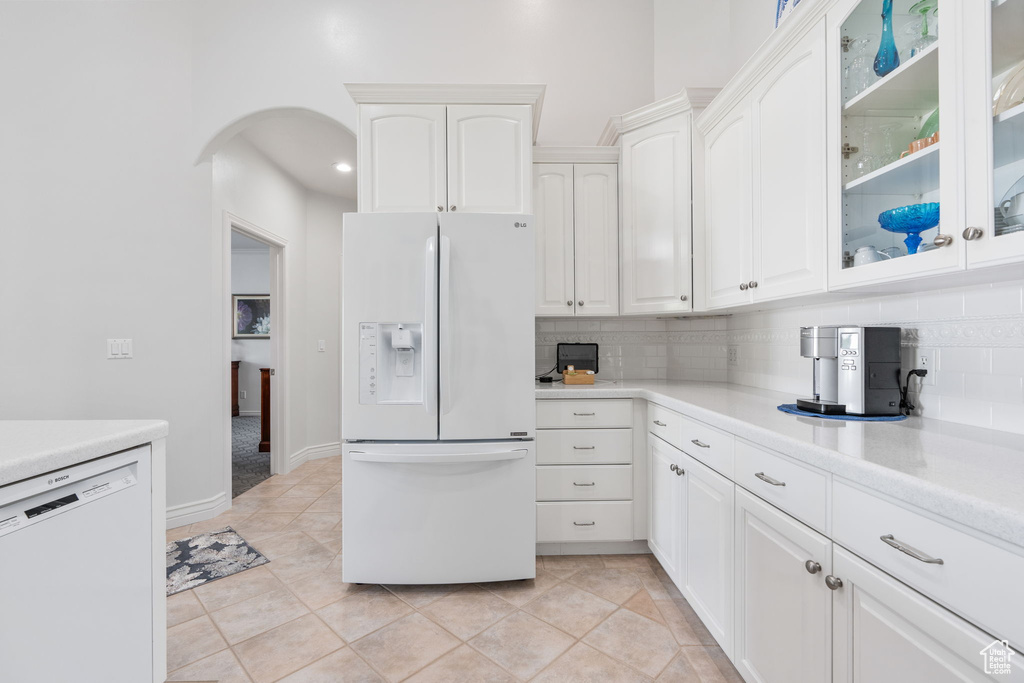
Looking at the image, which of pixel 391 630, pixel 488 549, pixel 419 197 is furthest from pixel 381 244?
pixel 391 630

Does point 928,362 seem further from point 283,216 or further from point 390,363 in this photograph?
point 283,216

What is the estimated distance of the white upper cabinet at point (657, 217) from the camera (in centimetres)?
230

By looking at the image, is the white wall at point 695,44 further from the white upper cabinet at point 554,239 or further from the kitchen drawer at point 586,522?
the kitchen drawer at point 586,522

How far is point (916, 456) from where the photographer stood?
2.98ft

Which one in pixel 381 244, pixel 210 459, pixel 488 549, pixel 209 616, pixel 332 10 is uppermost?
pixel 332 10

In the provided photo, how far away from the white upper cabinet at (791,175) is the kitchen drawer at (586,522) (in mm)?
1255

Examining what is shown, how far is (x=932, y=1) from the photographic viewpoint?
1.07 meters

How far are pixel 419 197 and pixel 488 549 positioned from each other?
1.75 meters

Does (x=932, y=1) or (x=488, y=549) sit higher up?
(x=932, y=1)

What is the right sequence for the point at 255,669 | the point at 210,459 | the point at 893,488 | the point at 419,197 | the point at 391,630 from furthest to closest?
the point at 210,459
the point at 419,197
the point at 391,630
the point at 255,669
the point at 893,488

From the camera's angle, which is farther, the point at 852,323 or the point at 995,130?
the point at 852,323

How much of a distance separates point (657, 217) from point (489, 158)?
0.97 m

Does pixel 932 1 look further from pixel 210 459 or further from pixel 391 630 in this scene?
pixel 210 459

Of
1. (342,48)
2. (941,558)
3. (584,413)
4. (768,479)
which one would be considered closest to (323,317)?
(342,48)
